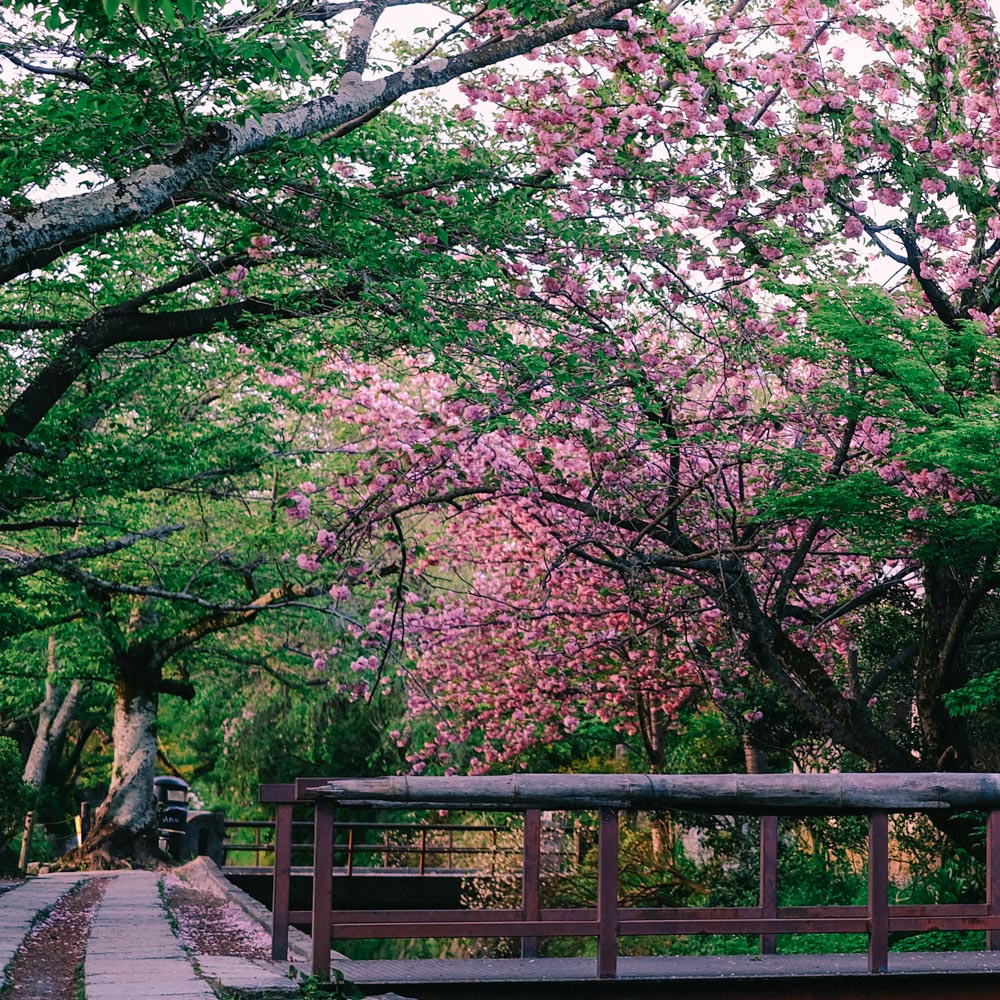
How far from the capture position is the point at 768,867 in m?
8.95

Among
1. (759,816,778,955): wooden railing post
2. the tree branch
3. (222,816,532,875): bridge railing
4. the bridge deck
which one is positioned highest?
the tree branch

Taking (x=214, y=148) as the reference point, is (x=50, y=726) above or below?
below

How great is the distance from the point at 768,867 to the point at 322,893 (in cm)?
337

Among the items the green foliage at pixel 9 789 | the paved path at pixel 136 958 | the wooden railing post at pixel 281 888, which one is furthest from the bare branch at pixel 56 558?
the wooden railing post at pixel 281 888

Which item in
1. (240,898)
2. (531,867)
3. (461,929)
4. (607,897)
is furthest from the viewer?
(240,898)

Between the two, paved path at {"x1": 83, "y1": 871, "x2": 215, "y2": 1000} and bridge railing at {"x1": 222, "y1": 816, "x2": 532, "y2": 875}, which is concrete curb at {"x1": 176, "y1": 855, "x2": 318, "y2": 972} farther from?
bridge railing at {"x1": 222, "y1": 816, "x2": 532, "y2": 875}

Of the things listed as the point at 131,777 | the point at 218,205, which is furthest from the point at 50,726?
the point at 218,205

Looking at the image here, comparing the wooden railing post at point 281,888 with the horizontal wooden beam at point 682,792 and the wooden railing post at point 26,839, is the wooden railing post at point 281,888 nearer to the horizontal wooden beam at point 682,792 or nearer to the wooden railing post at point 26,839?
the horizontal wooden beam at point 682,792

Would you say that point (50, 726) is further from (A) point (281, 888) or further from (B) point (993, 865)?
(B) point (993, 865)

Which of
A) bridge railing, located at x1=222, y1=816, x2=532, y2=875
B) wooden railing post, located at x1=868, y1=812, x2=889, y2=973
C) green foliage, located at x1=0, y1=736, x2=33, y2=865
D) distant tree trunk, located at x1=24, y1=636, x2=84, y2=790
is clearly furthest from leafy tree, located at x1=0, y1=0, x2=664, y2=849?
distant tree trunk, located at x1=24, y1=636, x2=84, y2=790

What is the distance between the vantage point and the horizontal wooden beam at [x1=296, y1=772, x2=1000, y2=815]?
7.42 meters

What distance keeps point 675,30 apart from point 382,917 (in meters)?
7.51

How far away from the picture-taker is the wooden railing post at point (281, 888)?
848 cm

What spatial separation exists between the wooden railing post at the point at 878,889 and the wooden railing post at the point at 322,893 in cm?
350
